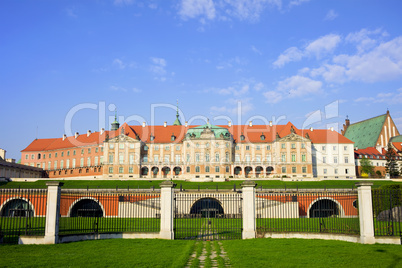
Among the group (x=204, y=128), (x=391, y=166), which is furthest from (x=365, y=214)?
(x=391, y=166)

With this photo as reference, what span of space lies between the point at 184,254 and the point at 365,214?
8196 millimetres

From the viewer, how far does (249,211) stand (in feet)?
60.0

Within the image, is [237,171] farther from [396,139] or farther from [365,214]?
[365,214]

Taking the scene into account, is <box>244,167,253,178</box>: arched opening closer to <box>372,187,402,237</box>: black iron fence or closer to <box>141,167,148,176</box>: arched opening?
<box>141,167,148,176</box>: arched opening

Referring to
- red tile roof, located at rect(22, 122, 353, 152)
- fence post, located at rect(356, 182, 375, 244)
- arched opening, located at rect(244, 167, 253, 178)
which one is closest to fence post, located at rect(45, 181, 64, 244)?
fence post, located at rect(356, 182, 375, 244)

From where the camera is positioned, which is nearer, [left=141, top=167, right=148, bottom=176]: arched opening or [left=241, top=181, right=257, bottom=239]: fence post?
[left=241, top=181, right=257, bottom=239]: fence post

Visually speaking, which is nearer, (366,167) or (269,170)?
(269,170)

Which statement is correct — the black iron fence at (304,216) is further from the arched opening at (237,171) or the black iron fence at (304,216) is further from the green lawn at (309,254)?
the arched opening at (237,171)

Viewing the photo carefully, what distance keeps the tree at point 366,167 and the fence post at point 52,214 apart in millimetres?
79479

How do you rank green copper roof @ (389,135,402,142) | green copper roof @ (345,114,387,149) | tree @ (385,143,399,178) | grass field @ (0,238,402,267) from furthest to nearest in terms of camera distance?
green copper roof @ (345,114,387,149) < green copper roof @ (389,135,402,142) < tree @ (385,143,399,178) < grass field @ (0,238,402,267)

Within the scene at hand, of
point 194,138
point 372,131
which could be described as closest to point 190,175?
point 194,138

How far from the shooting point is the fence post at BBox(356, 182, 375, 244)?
16188mm

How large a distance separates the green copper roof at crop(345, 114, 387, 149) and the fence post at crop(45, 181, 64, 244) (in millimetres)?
93834

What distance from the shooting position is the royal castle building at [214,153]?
79250 mm
